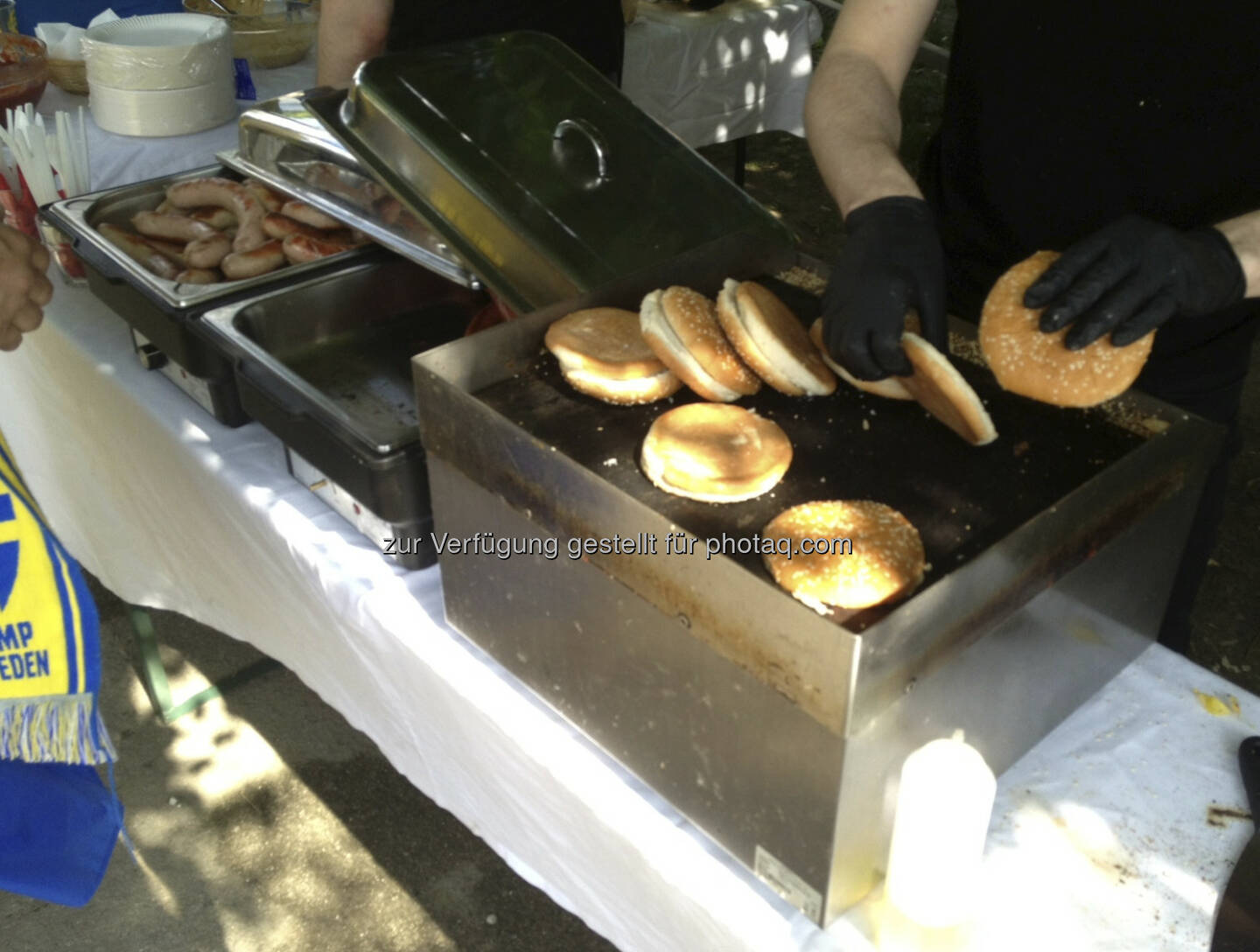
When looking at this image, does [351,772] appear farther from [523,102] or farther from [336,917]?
[523,102]

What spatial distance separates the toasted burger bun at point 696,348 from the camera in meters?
1.37

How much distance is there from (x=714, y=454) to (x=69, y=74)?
298 cm

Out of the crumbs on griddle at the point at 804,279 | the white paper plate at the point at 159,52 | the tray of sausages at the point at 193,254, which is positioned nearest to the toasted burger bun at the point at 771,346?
the crumbs on griddle at the point at 804,279

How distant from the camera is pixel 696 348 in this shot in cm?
138

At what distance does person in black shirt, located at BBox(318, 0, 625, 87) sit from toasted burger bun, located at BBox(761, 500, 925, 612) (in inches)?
74.3

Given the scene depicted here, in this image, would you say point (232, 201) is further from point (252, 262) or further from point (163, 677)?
point (163, 677)

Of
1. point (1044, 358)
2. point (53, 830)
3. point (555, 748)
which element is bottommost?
point (53, 830)

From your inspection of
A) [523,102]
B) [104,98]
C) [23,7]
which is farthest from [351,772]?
[23,7]

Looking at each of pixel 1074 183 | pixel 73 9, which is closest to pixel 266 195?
pixel 1074 183

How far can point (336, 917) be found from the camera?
95.9 inches

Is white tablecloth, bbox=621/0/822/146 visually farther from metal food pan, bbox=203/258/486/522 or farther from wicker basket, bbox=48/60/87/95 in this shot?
metal food pan, bbox=203/258/486/522

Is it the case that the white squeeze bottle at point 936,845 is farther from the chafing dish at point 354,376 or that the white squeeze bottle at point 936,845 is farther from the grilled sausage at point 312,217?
A: the grilled sausage at point 312,217

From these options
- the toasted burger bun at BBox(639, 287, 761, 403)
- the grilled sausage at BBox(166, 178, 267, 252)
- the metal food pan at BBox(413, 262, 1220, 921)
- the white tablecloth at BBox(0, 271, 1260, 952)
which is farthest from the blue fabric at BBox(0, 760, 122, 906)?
the toasted burger bun at BBox(639, 287, 761, 403)

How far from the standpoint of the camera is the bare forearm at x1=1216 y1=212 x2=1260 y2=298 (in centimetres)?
143
